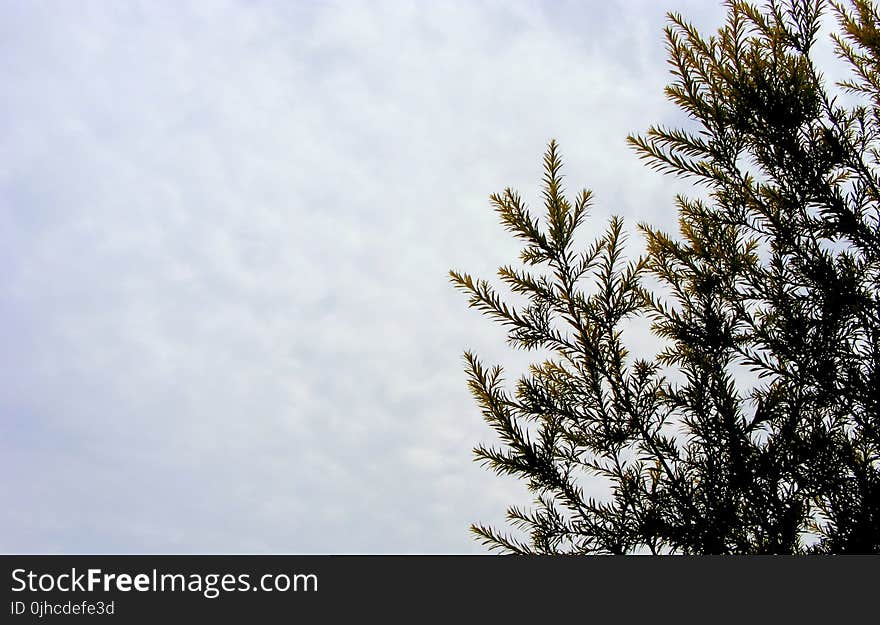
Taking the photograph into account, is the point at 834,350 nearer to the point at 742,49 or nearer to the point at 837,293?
the point at 837,293

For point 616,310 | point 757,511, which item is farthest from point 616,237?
point 757,511

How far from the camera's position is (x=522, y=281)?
3.79m

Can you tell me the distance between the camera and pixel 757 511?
327 centimetres

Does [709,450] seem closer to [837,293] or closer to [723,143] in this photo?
[837,293]
